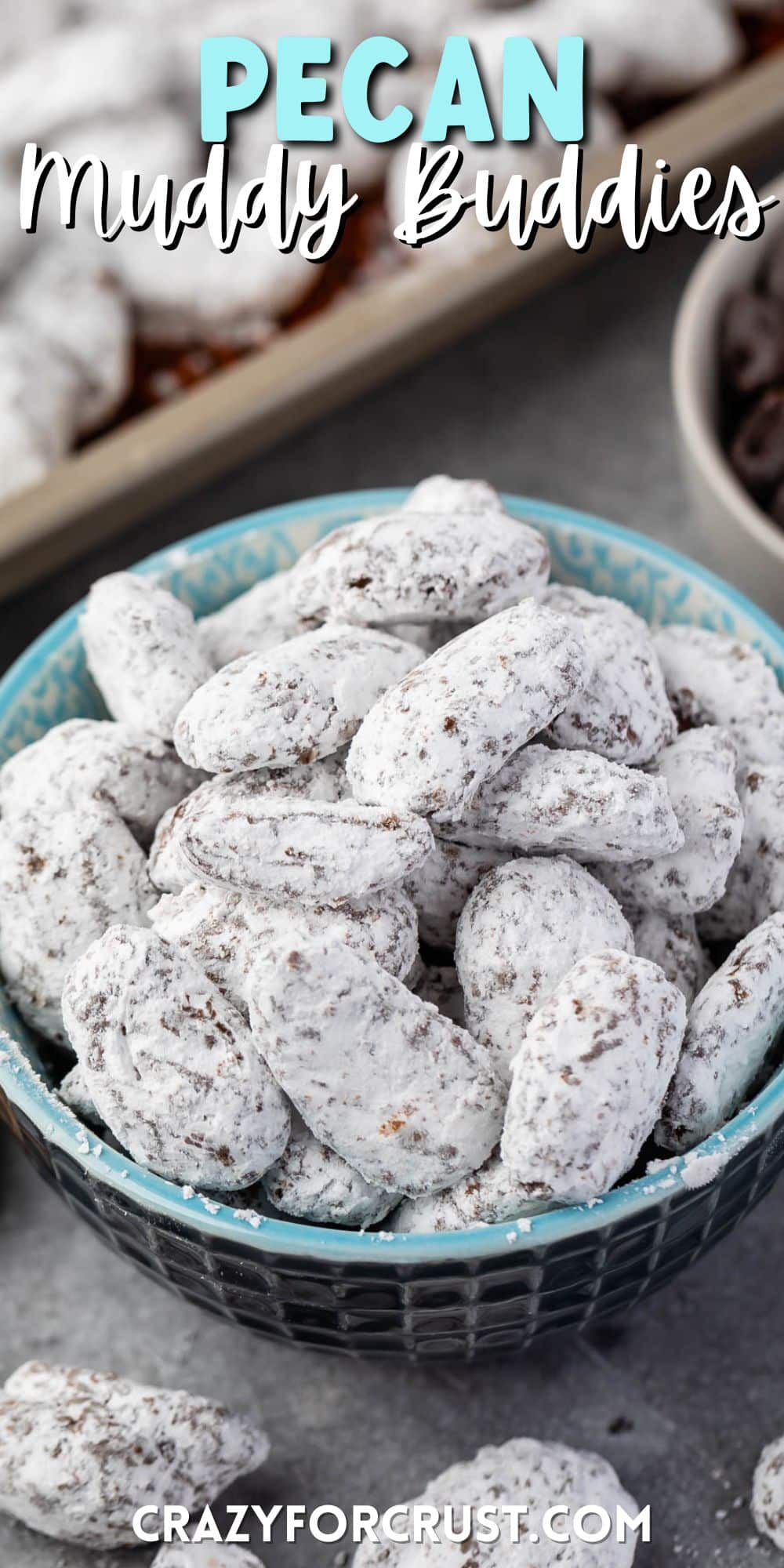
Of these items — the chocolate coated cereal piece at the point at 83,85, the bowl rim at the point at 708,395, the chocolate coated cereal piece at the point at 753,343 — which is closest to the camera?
the bowl rim at the point at 708,395

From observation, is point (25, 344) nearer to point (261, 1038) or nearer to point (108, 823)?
point (108, 823)

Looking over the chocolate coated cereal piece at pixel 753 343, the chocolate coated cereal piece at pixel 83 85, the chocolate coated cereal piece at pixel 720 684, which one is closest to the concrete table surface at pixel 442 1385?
the chocolate coated cereal piece at pixel 720 684

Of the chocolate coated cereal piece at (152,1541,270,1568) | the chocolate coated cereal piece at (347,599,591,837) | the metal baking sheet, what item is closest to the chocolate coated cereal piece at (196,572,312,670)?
the chocolate coated cereal piece at (347,599,591,837)

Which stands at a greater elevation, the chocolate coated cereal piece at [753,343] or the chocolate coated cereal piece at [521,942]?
the chocolate coated cereal piece at [753,343]


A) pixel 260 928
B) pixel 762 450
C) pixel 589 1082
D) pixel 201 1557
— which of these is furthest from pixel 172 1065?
pixel 762 450

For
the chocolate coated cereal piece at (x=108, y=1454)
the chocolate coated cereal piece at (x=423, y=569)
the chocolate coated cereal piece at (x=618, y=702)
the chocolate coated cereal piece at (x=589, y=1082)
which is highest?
the chocolate coated cereal piece at (x=423, y=569)

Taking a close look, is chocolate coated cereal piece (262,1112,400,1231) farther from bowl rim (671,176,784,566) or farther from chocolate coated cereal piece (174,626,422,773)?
bowl rim (671,176,784,566)

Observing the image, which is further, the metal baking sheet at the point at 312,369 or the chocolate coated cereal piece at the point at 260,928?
the metal baking sheet at the point at 312,369

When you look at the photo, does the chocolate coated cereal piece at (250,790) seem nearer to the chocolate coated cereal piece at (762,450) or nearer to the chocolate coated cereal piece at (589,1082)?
the chocolate coated cereal piece at (589,1082)
